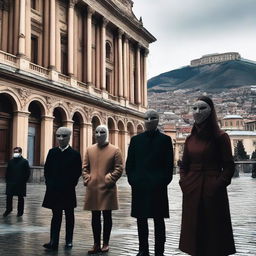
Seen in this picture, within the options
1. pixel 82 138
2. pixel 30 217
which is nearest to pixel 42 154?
pixel 82 138

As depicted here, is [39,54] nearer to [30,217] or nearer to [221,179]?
[30,217]

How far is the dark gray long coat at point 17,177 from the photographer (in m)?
10.5

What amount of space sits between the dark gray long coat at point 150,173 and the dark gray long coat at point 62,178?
1111mm

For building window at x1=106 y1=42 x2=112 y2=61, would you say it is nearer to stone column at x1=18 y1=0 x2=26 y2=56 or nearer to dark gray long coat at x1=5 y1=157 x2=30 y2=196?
stone column at x1=18 y1=0 x2=26 y2=56

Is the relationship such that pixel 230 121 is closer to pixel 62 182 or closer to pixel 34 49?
pixel 34 49

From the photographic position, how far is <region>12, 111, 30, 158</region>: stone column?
26297 mm

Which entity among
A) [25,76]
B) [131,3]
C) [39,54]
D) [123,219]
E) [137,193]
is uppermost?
[131,3]

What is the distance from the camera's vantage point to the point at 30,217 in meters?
9.93

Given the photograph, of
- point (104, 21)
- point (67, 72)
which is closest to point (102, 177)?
point (67, 72)

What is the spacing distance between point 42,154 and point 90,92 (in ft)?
26.2

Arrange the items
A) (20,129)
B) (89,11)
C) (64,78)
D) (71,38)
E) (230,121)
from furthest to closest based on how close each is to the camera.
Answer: (230,121), (89,11), (71,38), (64,78), (20,129)

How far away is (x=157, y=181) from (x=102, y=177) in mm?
1020

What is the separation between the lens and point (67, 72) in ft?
108

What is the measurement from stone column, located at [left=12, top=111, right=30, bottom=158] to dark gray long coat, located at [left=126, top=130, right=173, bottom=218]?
21.5 metres
